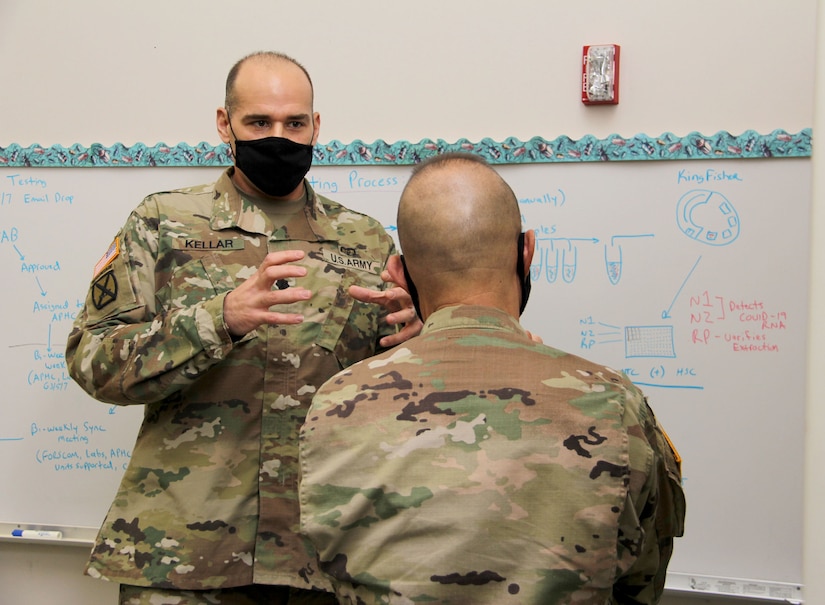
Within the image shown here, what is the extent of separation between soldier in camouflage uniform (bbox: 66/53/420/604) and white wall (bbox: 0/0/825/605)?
717 mm

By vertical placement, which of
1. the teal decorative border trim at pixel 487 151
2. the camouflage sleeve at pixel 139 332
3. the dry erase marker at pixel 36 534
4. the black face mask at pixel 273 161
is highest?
the teal decorative border trim at pixel 487 151

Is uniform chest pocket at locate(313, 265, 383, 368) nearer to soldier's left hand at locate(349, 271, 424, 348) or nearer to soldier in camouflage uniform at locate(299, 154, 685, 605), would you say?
soldier's left hand at locate(349, 271, 424, 348)

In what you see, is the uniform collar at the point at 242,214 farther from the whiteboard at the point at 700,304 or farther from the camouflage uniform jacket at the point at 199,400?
the whiteboard at the point at 700,304


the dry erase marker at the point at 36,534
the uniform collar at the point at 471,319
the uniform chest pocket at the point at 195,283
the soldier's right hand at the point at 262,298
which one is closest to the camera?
the uniform collar at the point at 471,319

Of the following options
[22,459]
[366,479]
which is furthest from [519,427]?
[22,459]

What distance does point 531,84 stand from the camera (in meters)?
2.41

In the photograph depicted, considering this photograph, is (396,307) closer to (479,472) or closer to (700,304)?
(479,472)

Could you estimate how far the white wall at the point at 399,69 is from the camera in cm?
226

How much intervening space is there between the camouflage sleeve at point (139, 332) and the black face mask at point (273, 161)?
9.0 inches

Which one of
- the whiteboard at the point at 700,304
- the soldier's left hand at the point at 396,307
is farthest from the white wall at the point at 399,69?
the soldier's left hand at the point at 396,307

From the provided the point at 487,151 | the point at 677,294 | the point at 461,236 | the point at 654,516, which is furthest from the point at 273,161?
the point at 677,294

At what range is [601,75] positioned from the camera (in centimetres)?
234

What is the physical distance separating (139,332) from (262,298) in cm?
29

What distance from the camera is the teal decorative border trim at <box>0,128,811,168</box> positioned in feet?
7.38
